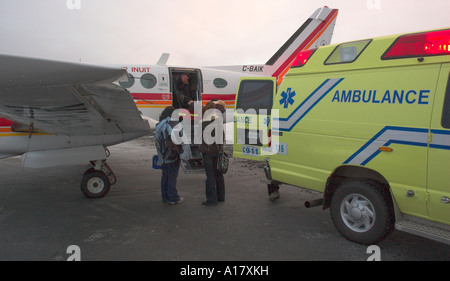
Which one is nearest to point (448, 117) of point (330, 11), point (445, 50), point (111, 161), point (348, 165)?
point (445, 50)

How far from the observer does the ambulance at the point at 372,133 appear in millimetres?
3352

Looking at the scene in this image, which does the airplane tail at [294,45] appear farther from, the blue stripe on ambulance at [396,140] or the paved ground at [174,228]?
the blue stripe on ambulance at [396,140]

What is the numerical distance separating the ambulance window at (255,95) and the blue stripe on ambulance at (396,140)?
247 centimetres

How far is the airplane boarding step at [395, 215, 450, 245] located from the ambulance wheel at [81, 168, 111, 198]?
5.26 m

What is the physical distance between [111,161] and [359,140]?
826cm

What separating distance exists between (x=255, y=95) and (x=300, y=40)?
306 inches

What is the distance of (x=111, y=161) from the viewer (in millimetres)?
10070

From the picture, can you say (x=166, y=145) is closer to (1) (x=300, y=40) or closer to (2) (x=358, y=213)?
(2) (x=358, y=213)

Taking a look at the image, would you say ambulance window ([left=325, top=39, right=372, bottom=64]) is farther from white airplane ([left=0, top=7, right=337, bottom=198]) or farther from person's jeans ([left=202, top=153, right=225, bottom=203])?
white airplane ([left=0, top=7, right=337, bottom=198])

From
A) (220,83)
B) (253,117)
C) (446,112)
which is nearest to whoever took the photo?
(446,112)

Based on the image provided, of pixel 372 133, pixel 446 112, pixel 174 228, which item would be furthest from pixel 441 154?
pixel 174 228

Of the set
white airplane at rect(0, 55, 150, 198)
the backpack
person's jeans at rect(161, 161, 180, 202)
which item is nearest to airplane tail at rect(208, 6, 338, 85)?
white airplane at rect(0, 55, 150, 198)

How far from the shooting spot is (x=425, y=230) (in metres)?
3.42

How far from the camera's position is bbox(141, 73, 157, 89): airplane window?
9750mm
